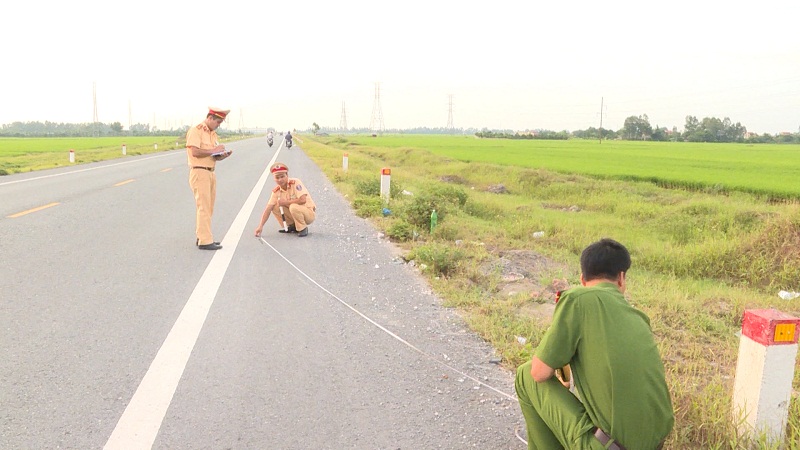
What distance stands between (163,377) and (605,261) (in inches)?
109

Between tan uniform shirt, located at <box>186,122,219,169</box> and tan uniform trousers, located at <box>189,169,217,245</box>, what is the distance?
0.35 ft

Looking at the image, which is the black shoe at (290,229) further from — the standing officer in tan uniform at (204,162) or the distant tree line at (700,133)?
the distant tree line at (700,133)

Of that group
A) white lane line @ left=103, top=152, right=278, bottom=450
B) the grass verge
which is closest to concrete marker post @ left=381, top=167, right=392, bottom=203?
the grass verge

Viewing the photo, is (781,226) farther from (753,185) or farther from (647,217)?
(753,185)

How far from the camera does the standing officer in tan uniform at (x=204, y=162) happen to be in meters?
7.62

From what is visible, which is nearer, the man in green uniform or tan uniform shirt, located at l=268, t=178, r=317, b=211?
the man in green uniform

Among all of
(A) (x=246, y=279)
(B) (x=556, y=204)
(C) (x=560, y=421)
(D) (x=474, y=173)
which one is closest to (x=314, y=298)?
(A) (x=246, y=279)

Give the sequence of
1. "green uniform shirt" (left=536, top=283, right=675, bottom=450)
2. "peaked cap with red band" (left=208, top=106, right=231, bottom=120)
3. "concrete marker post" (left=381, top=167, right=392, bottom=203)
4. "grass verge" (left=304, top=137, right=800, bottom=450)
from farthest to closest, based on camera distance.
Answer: "concrete marker post" (left=381, top=167, right=392, bottom=203) < "peaked cap with red band" (left=208, top=106, right=231, bottom=120) < "grass verge" (left=304, top=137, right=800, bottom=450) < "green uniform shirt" (left=536, top=283, right=675, bottom=450)

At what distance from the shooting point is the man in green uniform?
238cm

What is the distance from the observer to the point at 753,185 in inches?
703

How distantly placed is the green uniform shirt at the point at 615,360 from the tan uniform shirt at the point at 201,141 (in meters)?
6.18

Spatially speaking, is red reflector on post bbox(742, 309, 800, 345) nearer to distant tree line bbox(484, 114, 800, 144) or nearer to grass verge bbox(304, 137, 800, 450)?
grass verge bbox(304, 137, 800, 450)

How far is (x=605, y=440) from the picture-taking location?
2449mm

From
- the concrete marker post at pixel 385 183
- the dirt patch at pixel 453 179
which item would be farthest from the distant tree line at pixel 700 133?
the concrete marker post at pixel 385 183
